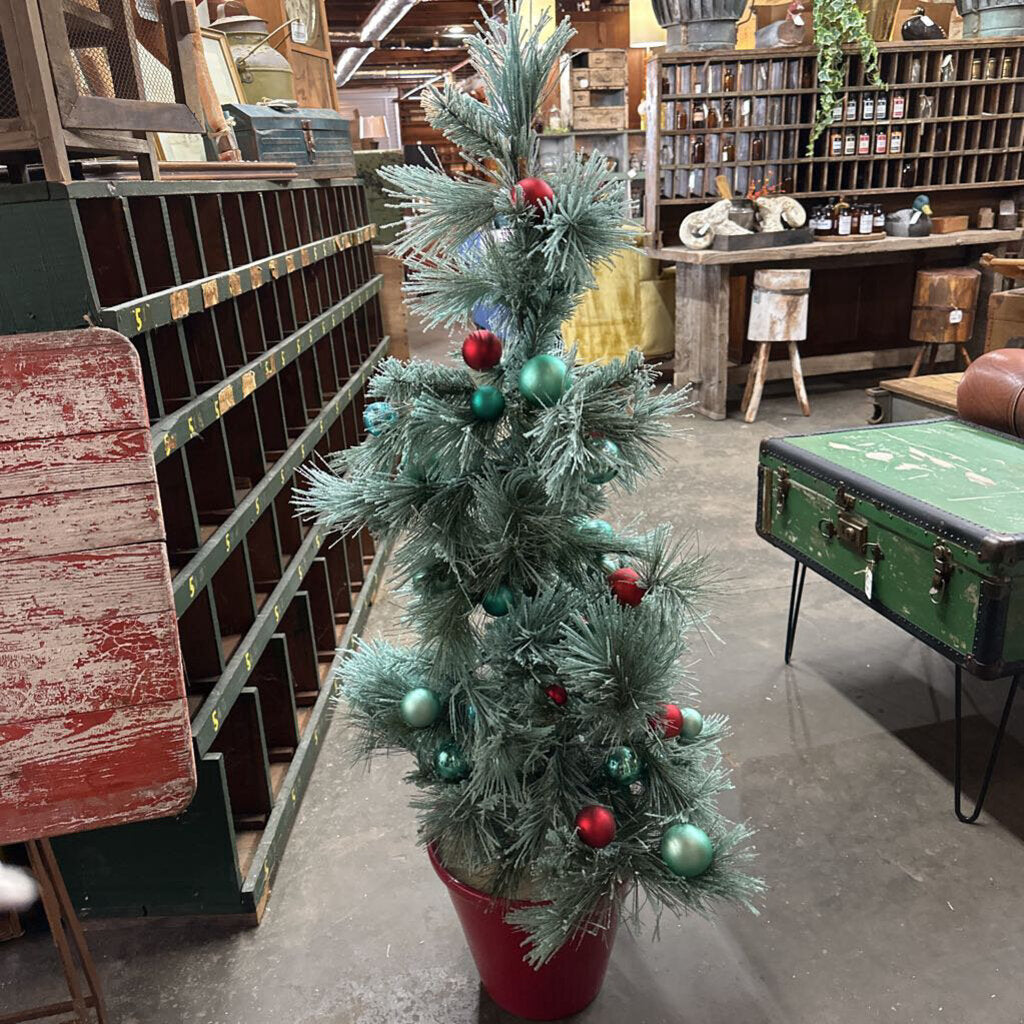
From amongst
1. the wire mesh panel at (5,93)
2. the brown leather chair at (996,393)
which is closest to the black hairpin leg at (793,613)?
the brown leather chair at (996,393)

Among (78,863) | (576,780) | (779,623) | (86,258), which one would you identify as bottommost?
(779,623)

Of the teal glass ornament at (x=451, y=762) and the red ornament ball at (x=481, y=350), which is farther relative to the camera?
the teal glass ornament at (x=451, y=762)

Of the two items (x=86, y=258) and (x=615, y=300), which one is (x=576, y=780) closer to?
(x=86, y=258)

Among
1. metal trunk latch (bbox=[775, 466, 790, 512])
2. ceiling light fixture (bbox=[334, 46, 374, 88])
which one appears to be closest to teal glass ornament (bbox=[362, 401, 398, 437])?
metal trunk latch (bbox=[775, 466, 790, 512])

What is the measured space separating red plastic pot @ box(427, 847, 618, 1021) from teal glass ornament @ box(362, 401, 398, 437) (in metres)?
0.76

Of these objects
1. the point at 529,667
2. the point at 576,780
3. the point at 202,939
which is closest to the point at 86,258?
the point at 529,667

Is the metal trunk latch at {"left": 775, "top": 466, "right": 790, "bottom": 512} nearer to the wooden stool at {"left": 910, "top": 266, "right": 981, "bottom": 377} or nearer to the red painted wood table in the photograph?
the red painted wood table

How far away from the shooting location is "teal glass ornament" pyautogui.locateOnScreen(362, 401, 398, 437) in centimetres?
136

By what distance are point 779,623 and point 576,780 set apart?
1.76 meters

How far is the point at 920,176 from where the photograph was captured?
621 cm

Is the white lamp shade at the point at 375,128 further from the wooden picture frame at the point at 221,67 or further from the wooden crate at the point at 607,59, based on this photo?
the wooden picture frame at the point at 221,67

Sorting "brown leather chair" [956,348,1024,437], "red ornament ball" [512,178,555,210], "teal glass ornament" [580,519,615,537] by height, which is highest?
"red ornament ball" [512,178,555,210]

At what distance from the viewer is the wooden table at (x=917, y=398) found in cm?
350

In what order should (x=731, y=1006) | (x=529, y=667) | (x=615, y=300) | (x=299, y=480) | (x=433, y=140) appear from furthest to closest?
(x=433, y=140)
(x=615, y=300)
(x=299, y=480)
(x=731, y=1006)
(x=529, y=667)
